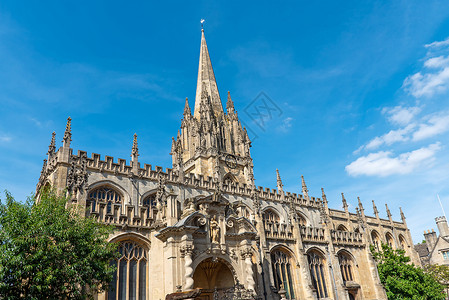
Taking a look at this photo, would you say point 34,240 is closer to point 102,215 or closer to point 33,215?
point 33,215

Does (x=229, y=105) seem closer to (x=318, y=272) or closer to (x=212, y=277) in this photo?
(x=318, y=272)

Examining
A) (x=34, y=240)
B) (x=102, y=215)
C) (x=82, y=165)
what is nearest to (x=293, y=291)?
(x=102, y=215)

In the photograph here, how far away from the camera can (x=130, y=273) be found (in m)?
23.0

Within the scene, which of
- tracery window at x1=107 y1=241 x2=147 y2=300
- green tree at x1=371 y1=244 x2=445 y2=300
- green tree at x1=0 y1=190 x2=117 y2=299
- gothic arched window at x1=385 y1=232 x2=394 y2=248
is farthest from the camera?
gothic arched window at x1=385 y1=232 x2=394 y2=248

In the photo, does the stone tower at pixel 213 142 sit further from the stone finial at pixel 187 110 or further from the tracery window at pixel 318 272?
the tracery window at pixel 318 272

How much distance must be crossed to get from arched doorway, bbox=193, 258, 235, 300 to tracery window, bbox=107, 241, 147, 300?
3772 millimetres

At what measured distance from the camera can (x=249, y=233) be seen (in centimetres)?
2272

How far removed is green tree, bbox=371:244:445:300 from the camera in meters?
34.0

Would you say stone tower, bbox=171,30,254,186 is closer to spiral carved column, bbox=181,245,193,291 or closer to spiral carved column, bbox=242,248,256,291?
spiral carved column, bbox=242,248,256,291

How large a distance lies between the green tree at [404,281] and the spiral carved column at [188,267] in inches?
996

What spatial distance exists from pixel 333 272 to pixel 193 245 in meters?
19.9

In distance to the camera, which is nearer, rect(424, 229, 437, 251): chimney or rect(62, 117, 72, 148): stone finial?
rect(62, 117, 72, 148): stone finial

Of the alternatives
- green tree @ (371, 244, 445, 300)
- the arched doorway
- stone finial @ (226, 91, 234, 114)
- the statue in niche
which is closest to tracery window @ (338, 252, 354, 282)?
green tree @ (371, 244, 445, 300)

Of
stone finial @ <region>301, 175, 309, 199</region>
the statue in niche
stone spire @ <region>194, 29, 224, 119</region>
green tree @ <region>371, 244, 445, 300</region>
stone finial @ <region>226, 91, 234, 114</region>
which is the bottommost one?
green tree @ <region>371, 244, 445, 300</region>
